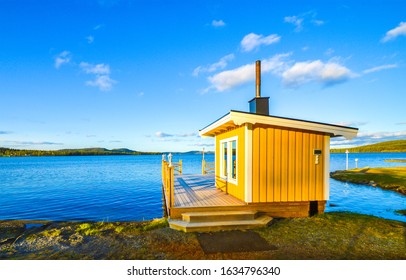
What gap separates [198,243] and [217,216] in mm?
1478

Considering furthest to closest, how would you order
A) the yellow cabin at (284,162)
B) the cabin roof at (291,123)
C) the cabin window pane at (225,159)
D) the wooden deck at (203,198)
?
1. the cabin window pane at (225,159)
2. the wooden deck at (203,198)
3. the yellow cabin at (284,162)
4. the cabin roof at (291,123)

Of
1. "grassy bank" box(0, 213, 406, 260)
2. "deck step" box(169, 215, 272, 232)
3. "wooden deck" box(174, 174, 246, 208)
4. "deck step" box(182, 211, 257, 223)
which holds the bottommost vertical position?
"grassy bank" box(0, 213, 406, 260)

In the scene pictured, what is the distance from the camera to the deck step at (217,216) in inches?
274

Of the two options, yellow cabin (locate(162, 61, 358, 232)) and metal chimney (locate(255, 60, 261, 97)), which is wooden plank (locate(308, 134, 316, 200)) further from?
metal chimney (locate(255, 60, 261, 97))

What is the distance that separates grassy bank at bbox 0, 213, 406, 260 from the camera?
5059mm

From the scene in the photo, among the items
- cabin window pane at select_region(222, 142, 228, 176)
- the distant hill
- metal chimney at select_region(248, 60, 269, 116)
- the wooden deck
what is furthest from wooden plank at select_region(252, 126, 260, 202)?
the distant hill

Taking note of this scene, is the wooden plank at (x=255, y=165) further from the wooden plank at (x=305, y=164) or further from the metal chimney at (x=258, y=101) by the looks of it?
the wooden plank at (x=305, y=164)

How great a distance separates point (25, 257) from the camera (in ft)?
17.1

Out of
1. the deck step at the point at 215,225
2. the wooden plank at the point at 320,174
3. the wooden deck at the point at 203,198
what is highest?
the wooden plank at the point at 320,174

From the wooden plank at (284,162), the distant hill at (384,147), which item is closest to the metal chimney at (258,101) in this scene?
the wooden plank at (284,162)

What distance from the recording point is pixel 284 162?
305 inches

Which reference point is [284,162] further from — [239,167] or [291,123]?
[239,167]

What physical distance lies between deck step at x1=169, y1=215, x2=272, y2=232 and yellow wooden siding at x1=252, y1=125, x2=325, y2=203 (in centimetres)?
91

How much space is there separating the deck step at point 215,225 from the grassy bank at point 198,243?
21 centimetres
